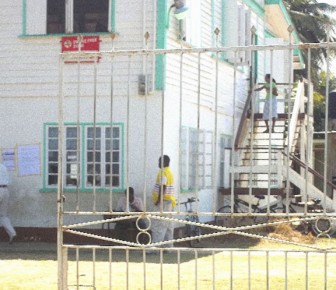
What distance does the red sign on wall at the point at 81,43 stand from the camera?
18.8 meters

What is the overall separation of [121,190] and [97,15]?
3.59 m

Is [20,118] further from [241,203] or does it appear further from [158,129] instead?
[241,203]

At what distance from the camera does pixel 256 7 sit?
26.2 metres

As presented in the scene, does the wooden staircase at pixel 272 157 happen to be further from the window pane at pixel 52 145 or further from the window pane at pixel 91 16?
the window pane at pixel 52 145

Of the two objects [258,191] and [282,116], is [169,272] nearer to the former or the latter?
[258,191]

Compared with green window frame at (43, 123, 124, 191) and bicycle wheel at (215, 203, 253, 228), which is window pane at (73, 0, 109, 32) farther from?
bicycle wheel at (215, 203, 253, 228)

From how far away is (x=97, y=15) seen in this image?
1897 centimetres

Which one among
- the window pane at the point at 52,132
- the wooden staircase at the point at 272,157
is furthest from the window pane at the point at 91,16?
the wooden staircase at the point at 272,157

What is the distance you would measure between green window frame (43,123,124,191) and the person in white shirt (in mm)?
933

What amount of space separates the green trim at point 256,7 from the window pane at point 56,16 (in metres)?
6.78

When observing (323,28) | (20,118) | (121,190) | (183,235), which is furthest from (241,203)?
(323,28)

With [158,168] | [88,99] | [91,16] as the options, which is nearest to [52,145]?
[88,99]

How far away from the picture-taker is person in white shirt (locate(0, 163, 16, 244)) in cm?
1845

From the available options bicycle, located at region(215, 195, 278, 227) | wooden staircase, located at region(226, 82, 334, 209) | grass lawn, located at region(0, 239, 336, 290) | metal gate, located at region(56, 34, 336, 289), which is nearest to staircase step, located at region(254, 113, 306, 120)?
wooden staircase, located at region(226, 82, 334, 209)
